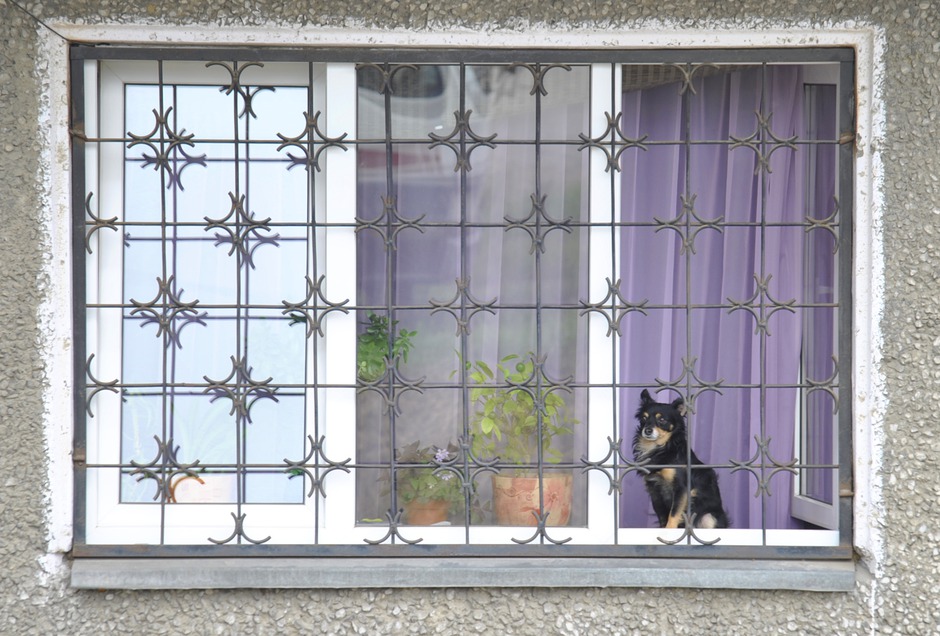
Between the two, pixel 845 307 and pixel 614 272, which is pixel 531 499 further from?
pixel 845 307

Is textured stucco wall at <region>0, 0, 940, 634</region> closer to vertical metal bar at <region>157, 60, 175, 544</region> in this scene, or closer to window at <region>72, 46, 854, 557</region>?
window at <region>72, 46, 854, 557</region>

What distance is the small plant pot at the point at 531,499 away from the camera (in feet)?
9.29

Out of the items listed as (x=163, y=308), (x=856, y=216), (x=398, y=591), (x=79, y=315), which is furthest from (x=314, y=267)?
(x=856, y=216)

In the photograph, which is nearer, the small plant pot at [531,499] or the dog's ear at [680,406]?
the small plant pot at [531,499]

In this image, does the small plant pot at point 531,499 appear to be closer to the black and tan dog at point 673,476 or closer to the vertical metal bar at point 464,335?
the vertical metal bar at point 464,335

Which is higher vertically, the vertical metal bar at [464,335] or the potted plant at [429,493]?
the vertical metal bar at [464,335]

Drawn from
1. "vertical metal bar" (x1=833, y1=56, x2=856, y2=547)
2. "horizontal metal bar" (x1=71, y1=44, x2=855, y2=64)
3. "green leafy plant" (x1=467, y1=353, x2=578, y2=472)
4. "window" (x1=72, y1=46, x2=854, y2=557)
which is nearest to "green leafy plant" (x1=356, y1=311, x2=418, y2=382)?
"window" (x1=72, y1=46, x2=854, y2=557)

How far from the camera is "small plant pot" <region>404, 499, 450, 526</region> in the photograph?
112 inches

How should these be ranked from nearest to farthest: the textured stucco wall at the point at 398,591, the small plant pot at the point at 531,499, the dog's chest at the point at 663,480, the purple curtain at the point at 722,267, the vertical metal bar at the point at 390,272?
the textured stucco wall at the point at 398,591
the vertical metal bar at the point at 390,272
the small plant pot at the point at 531,499
the dog's chest at the point at 663,480
the purple curtain at the point at 722,267

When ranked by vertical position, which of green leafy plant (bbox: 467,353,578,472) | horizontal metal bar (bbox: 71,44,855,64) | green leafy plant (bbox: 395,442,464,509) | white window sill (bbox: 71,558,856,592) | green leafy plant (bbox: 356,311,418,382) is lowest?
white window sill (bbox: 71,558,856,592)

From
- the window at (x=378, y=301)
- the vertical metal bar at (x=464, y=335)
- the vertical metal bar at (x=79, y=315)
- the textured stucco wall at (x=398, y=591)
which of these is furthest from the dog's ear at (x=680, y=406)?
the vertical metal bar at (x=79, y=315)

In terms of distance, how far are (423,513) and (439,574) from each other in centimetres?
25

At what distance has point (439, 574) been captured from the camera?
2.66m

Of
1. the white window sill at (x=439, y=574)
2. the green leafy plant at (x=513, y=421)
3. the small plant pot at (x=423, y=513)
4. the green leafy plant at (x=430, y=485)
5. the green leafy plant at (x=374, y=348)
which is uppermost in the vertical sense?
the green leafy plant at (x=374, y=348)
